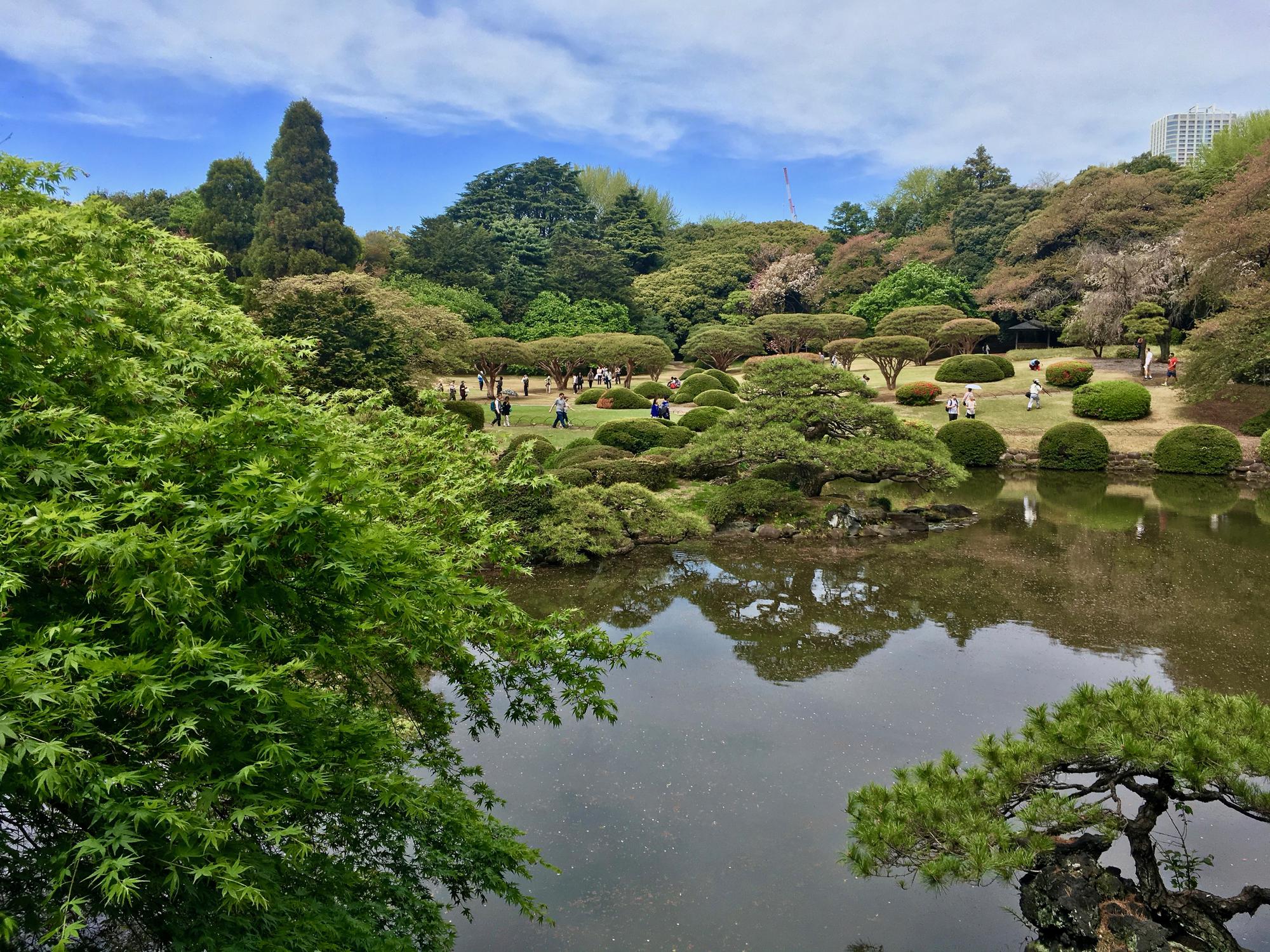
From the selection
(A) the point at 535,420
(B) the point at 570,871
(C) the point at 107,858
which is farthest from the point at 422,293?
(C) the point at 107,858

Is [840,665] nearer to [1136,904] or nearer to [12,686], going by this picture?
[1136,904]

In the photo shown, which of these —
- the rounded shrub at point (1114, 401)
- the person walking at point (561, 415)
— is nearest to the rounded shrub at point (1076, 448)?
the rounded shrub at point (1114, 401)

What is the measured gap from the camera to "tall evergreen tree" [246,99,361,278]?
3869 centimetres

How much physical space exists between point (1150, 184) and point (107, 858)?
45.0 meters

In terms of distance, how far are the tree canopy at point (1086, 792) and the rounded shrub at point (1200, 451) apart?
67.5 feet

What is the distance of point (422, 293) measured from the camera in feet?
131

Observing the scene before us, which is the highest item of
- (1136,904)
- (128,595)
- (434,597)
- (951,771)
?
(128,595)

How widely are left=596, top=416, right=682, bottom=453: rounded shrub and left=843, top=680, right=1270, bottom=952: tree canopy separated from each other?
55.2 feet

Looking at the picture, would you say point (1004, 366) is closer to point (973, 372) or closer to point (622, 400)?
point (973, 372)

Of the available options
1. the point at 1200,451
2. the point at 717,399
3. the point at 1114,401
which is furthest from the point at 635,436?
the point at 1114,401

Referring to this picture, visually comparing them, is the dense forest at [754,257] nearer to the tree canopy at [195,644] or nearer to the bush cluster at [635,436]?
the bush cluster at [635,436]

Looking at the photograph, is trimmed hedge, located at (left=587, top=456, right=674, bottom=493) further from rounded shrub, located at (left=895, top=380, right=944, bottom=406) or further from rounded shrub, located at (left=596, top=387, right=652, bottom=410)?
rounded shrub, located at (left=895, top=380, right=944, bottom=406)

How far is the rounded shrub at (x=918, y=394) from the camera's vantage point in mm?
29297

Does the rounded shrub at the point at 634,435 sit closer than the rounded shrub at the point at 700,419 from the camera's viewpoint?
Yes
